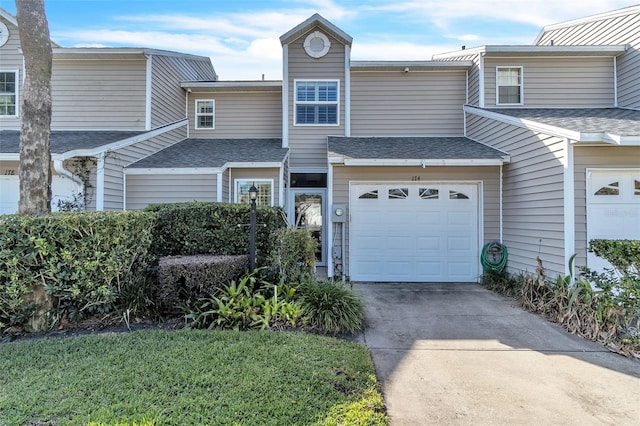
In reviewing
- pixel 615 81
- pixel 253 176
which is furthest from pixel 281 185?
pixel 615 81

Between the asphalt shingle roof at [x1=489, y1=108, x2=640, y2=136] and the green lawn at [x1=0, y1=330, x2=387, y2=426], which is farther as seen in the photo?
the asphalt shingle roof at [x1=489, y1=108, x2=640, y2=136]

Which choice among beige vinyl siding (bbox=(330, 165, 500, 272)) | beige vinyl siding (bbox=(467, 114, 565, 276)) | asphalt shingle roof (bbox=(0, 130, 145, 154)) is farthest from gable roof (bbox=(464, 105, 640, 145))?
asphalt shingle roof (bbox=(0, 130, 145, 154))

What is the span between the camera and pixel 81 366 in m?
3.20

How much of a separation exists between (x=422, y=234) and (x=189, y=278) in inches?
210

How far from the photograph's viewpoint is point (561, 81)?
29.2 feet

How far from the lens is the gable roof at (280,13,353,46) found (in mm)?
8946

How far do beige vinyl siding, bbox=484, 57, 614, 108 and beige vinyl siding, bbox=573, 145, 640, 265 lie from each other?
11.9ft

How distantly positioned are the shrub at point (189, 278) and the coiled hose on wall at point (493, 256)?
5.75m

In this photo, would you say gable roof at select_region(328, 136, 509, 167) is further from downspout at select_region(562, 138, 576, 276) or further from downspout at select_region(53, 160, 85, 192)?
downspout at select_region(53, 160, 85, 192)

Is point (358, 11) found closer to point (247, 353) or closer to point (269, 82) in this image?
point (269, 82)

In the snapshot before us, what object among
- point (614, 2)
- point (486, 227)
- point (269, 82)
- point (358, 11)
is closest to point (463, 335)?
point (486, 227)

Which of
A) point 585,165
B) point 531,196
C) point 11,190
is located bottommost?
point 531,196

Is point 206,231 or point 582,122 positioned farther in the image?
point 582,122

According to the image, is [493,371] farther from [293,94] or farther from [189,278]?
[293,94]
